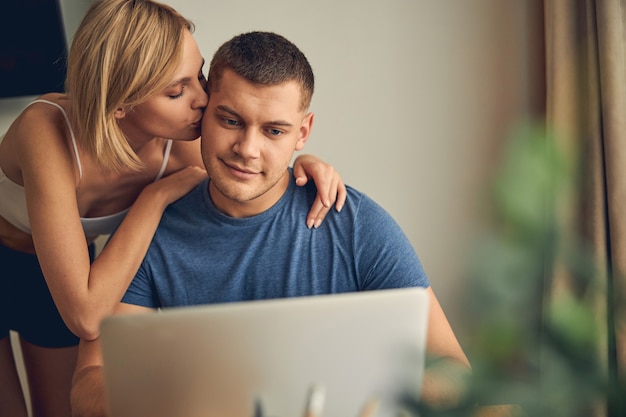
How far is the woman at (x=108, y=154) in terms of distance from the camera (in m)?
1.40

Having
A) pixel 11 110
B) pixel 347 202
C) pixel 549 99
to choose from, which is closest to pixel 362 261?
pixel 347 202

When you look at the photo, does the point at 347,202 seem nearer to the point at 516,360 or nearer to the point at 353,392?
the point at 353,392

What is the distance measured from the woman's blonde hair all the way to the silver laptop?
730 mm

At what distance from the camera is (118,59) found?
4.57ft

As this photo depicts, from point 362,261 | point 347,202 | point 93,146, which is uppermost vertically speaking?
point 93,146

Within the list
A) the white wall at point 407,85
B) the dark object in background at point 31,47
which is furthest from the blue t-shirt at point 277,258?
the dark object in background at point 31,47

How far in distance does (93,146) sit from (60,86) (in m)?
1.02

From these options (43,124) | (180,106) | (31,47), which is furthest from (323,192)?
(31,47)

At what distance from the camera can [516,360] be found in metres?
0.35

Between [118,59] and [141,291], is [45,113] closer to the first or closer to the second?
[118,59]

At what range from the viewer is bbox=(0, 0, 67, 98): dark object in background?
2.27m

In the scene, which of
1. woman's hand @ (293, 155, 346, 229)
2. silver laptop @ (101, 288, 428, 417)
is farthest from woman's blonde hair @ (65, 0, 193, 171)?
silver laptop @ (101, 288, 428, 417)

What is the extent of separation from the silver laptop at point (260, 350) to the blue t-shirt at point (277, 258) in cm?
68

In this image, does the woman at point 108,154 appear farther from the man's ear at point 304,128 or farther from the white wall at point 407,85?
the white wall at point 407,85
